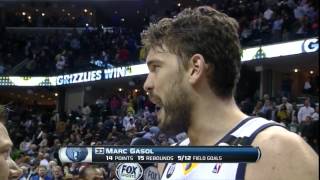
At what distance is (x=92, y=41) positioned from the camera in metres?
26.8

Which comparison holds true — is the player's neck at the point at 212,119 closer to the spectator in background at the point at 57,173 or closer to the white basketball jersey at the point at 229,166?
the white basketball jersey at the point at 229,166

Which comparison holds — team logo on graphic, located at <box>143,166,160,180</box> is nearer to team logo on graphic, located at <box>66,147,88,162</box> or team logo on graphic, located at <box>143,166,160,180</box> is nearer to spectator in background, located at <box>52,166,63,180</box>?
team logo on graphic, located at <box>66,147,88,162</box>

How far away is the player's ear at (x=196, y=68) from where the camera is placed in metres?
1.46

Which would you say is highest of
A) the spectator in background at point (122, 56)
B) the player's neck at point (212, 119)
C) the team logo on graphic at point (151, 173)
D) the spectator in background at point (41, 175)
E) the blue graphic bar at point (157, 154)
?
the spectator in background at point (122, 56)

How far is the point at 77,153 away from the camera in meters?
0.90

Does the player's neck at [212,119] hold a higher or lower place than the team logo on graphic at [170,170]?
higher

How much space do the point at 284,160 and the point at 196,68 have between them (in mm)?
346

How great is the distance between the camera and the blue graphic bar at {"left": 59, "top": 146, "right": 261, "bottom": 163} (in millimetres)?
896

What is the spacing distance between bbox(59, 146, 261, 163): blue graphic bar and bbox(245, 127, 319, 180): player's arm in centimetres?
35

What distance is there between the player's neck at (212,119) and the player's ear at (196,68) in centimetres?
6

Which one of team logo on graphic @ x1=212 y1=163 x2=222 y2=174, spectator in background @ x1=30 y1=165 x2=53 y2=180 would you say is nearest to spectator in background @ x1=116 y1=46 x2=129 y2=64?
spectator in background @ x1=30 y1=165 x2=53 y2=180

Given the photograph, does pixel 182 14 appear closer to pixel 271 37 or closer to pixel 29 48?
pixel 271 37

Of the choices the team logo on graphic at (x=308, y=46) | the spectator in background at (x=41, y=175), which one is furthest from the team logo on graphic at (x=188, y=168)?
the team logo on graphic at (x=308, y=46)

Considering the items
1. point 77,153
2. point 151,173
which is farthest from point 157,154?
point 151,173
